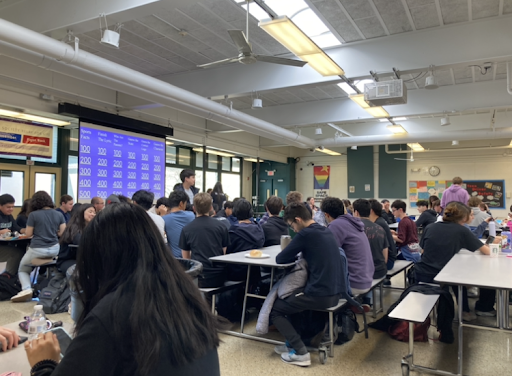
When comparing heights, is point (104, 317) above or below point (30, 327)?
above

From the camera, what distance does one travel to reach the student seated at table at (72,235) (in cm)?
423

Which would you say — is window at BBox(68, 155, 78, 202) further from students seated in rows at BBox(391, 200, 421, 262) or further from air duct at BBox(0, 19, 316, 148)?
students seated in rows at BBox(391, 200, 421, 262)

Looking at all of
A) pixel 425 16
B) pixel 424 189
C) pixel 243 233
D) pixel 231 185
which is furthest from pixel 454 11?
pixel 231 185

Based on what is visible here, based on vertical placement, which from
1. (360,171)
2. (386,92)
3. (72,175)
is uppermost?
(386,92)

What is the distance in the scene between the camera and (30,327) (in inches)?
58.4

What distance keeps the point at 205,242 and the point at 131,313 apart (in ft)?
9.58

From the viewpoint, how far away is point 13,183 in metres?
7.52

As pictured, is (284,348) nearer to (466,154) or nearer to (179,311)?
(179,311)

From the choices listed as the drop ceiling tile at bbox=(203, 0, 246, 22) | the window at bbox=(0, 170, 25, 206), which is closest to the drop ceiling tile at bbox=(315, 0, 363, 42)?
the drop ceiling tile at bbox=(203, 0, 246, 22)

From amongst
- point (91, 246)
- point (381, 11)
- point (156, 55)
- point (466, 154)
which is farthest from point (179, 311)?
point (466, 154)

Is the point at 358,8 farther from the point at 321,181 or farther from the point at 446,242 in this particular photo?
the point at 321,181

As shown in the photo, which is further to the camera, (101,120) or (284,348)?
(101,120)

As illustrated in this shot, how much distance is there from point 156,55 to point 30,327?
5.72 meters

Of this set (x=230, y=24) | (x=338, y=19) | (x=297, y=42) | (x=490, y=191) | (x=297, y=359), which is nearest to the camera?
(x=297, y=359)
